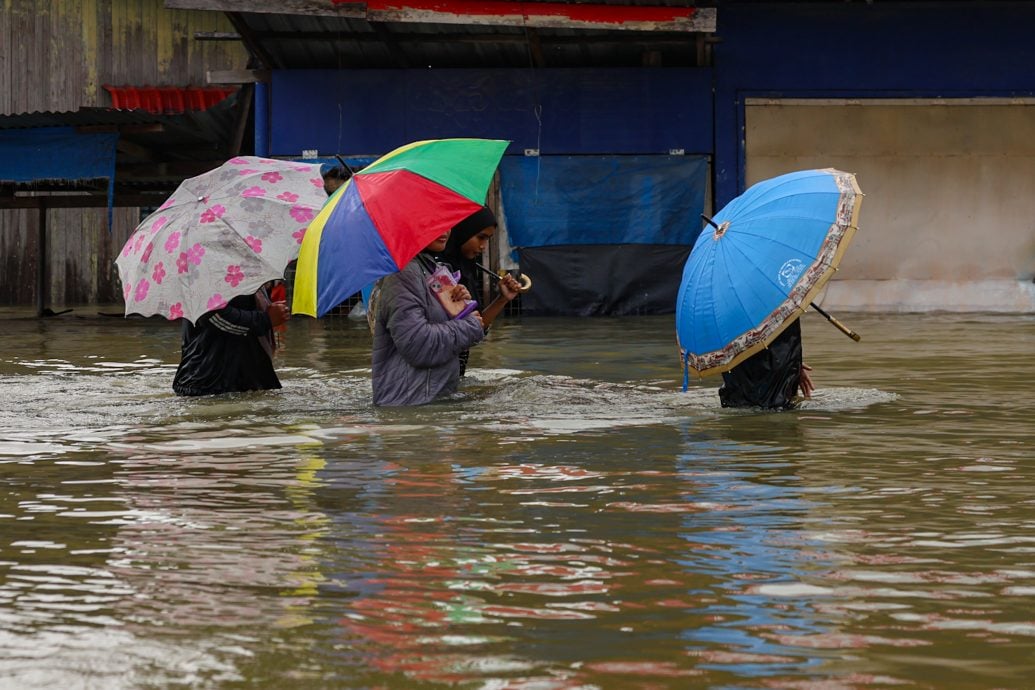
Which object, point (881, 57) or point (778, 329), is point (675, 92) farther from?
point (778, 329)

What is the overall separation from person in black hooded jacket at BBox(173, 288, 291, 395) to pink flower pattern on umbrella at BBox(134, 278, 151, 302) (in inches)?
15.1

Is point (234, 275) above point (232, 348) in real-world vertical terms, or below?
above

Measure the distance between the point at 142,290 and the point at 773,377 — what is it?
365 centimetres

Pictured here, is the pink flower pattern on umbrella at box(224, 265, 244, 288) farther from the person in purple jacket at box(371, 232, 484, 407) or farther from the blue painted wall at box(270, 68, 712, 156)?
the blue painted wall at box(270, 68, 712, 156)

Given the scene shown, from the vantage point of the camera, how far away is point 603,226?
1894 centimetres

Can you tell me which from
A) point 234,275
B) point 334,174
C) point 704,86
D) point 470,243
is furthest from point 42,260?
point 470,243

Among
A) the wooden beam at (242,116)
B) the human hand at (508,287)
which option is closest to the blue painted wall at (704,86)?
the wooden beam at (242,116)

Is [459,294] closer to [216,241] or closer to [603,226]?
[216,241]

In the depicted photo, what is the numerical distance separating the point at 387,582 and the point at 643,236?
14.9m

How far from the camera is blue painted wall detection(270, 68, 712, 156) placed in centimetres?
1884

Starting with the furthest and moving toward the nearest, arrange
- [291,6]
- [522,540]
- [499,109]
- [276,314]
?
[499,109]
[291,6]
[276,314]
[522,540]

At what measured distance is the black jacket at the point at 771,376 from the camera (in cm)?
796

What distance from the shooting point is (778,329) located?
7582 mm

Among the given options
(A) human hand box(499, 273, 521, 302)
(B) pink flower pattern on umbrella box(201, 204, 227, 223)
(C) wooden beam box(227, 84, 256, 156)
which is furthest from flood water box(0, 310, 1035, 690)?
(C) wooden beam box(227, 84, 256, 156)
